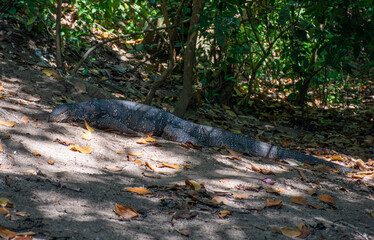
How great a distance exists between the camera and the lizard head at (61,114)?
3.89 m

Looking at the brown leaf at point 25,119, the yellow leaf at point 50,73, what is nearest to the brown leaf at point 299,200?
the brown leaf at point 25,119

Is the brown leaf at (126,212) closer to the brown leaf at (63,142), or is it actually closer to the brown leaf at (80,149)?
the brown leaf at (80,149)

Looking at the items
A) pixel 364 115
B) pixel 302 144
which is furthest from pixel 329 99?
pixel 302 144

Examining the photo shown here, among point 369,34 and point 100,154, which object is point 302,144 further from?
point 100,154

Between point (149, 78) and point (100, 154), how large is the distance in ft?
11.8

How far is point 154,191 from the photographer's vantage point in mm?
2500

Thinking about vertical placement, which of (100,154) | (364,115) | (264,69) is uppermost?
(264,69)

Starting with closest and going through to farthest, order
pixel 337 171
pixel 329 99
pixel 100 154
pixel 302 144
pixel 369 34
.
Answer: pixel 369 34, pixel 100 154, pixel 337 171, pixel 302 144, pixel 329 99

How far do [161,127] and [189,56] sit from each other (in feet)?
3.37

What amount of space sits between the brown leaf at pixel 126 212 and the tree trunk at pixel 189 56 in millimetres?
2849

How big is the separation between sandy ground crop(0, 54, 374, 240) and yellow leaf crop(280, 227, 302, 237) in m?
0.01

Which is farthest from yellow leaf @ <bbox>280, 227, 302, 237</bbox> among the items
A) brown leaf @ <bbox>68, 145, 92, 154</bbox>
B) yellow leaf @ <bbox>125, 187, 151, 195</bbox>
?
brown leaf @ <bbox>68, 145, 92, 154</bbox>

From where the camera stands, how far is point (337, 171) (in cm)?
398

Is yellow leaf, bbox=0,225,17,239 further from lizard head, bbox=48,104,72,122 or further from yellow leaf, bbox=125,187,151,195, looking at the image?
lizard head, bbox=48,104,72,122
